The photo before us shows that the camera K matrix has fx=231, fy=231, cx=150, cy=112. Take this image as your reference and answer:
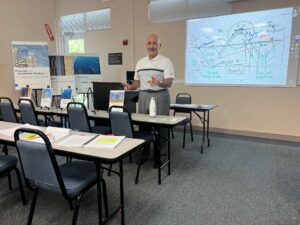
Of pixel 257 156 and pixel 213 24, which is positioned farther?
pixel 213 24

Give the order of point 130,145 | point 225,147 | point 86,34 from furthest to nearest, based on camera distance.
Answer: point 86,34 < point 225,147 < point 130,145

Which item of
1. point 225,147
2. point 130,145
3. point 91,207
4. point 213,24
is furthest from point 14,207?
point 213,24

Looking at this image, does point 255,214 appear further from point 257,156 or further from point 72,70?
point 72,70

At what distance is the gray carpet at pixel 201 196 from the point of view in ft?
6.63

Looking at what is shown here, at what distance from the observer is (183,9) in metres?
4.92

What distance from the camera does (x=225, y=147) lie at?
393 centimetres

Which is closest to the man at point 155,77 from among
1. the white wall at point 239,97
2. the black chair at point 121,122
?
the black chair at point 121,122

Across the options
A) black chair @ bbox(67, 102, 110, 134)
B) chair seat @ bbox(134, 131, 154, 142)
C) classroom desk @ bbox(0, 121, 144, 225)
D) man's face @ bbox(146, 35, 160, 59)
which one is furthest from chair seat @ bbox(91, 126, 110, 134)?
classroom desk @ bbox(0, 121, 144, 225)

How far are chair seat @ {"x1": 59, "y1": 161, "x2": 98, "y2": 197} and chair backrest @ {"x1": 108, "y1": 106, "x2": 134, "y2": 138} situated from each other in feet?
2.18

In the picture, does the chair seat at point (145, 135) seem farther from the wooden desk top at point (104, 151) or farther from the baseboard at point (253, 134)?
the baseboard at point (253, 134)

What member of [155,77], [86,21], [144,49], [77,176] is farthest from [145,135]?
[86,21]

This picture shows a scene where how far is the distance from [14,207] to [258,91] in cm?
419

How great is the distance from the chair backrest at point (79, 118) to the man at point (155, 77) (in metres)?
0.77

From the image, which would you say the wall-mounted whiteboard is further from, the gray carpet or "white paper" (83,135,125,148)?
"white paper" (83,135,125,148)
